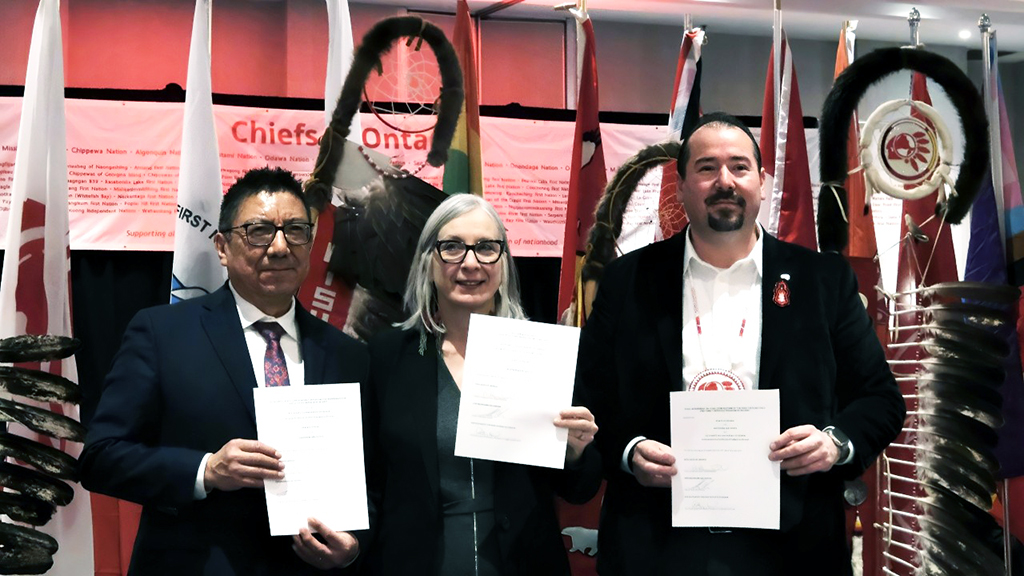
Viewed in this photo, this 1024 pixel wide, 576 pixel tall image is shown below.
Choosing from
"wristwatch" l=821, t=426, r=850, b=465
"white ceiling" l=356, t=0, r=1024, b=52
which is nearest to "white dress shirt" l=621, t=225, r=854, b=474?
"wristwatch" l=821, t=426, r=850, b=465

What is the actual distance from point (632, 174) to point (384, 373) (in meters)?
1.93

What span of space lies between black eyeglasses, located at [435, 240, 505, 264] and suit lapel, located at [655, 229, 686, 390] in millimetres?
422

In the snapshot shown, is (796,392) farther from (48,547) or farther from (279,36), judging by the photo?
(279,36)

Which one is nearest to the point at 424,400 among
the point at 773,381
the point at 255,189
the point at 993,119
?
the point at 255,189

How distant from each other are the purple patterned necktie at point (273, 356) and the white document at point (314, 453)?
0.55 ft

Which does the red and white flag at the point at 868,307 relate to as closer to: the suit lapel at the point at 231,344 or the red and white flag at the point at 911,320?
the red and white flag at the point at 911,320

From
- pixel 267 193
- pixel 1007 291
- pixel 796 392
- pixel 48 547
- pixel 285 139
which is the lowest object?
pixel 48 547

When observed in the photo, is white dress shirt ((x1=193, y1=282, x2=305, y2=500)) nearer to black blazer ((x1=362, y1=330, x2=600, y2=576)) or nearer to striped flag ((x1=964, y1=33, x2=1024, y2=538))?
black blazer ((x1=362, y1=330, x2=600, y2=576))

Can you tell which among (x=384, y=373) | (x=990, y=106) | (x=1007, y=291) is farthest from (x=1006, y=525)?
(x=384, y=373)

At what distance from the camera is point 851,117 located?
3.96 m

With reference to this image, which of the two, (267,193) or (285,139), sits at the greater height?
(285,139)

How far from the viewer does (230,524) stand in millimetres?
2574

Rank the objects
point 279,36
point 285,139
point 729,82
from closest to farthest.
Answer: point 285,139
point 279,36
point 729,82

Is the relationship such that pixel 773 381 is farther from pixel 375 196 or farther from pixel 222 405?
pixel 375 196
